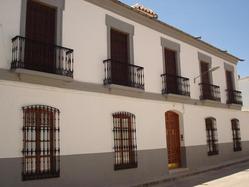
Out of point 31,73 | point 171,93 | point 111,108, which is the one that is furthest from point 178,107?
point 31,73

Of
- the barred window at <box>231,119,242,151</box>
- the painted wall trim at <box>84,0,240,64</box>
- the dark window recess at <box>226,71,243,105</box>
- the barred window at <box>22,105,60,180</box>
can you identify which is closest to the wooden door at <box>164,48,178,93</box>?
the painted wall trim at <box>84,0,240,64</box>

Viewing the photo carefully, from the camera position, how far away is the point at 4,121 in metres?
7.41

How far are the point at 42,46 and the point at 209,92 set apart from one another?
978 centimetres

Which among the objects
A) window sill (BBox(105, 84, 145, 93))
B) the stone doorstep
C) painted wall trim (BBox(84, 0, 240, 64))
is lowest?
the stone doorstep

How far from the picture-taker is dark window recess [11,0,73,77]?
8.15m

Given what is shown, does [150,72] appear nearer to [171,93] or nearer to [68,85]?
[171,93]

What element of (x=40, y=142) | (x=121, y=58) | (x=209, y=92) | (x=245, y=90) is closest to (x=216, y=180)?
(x=121, y=58)

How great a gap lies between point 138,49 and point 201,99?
4681 mm

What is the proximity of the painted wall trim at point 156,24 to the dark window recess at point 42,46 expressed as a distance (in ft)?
6.11

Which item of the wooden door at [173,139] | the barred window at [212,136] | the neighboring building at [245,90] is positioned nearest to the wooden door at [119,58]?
the wooden door at [173,139]

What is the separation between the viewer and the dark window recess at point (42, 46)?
815cm

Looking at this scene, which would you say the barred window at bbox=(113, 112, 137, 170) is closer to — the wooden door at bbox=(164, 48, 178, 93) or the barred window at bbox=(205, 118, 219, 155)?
the wooden door at bbox=(164, 48, 178, 93)

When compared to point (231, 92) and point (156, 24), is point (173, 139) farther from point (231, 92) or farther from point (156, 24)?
point (231, 92)

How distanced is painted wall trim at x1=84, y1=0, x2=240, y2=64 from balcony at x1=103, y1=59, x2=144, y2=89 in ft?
Answer: 6.30
